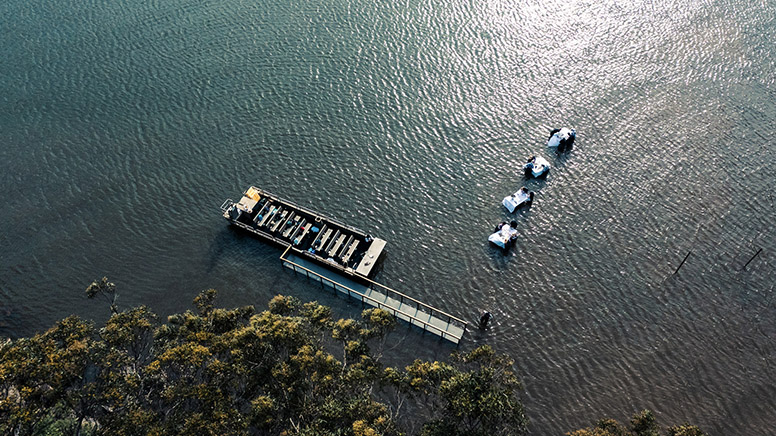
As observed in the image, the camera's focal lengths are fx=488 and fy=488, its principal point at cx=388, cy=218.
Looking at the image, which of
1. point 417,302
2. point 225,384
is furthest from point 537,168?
point 225,384

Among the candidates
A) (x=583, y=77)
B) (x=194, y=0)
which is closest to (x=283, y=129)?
(x=194, y=0)

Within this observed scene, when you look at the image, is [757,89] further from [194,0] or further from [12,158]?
[12,158]

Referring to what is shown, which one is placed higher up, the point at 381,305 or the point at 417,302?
the point at 417,302

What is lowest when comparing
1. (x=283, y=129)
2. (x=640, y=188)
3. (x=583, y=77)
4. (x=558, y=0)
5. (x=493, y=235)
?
(x=493, y=235)

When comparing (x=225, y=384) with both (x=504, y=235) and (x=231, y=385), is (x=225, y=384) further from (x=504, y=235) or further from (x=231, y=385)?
(x=504, y=235)

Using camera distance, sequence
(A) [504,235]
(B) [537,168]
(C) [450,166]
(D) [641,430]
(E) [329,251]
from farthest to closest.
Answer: (C) [450,166], (B) [537,168], (A) [504,235], (E) [329,251], (D) [641,430]
